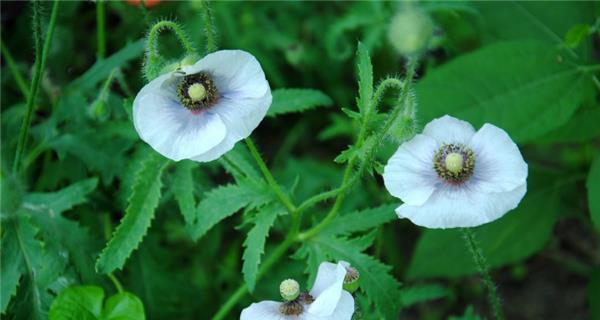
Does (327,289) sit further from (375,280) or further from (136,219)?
(136,219)

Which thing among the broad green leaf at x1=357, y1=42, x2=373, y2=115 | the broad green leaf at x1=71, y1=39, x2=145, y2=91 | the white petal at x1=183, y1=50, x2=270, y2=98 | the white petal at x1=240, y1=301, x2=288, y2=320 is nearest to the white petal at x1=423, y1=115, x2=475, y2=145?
the broad green leaf at x1=357, y1=42, x2=373, y2=115

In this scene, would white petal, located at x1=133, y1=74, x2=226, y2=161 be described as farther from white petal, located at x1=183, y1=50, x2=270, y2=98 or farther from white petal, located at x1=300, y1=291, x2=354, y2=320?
white petal, located at x1=300, y1=291, x2=354, y2=320

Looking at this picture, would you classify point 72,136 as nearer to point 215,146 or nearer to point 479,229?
point 215,146

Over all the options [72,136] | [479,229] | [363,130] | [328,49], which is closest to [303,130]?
[328,49]

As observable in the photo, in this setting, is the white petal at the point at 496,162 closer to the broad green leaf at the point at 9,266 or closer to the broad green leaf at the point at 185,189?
the broad green leaf at the point at 185,189

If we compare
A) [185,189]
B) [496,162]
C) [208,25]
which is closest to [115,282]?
[185,189]

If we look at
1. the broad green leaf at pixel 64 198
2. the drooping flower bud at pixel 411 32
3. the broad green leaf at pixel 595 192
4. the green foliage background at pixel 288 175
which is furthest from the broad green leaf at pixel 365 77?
the broad green leaf at pixel 64 198
